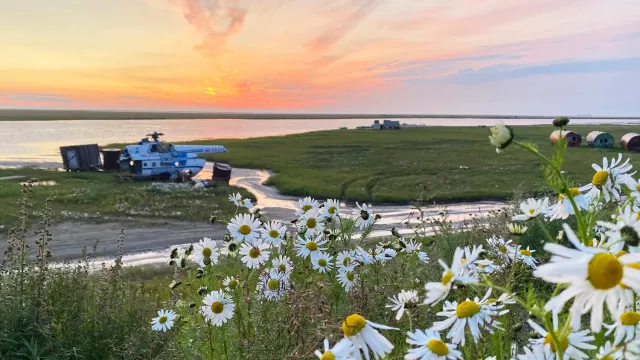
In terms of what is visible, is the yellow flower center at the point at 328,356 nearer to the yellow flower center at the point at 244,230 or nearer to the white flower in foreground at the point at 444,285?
the white flower in foreground at the point at 444,285

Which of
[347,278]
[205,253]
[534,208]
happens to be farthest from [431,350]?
[205,253]

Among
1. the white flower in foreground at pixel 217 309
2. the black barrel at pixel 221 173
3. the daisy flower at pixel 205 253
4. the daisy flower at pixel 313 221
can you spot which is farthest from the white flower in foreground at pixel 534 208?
the black barrel at pixel 221 173

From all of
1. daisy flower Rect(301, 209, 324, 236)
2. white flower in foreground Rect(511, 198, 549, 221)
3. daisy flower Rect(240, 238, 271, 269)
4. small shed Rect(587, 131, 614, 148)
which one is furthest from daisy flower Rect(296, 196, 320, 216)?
small shed Rect(587, 131, 614, 148)

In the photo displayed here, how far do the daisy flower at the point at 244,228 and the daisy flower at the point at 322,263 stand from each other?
442 mm

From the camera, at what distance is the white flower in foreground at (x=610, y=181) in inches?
60.0

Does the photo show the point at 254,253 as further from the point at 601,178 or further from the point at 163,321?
the point at 601,178

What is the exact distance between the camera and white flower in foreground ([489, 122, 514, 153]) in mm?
880

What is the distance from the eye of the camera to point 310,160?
106 ft

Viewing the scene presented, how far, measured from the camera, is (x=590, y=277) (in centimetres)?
76

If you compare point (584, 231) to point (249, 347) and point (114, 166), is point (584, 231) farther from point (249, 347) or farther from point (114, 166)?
point (114, 166)

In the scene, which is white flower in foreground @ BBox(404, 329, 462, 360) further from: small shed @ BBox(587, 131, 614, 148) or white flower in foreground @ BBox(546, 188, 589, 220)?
small shed @ BBox(587, 131, 614, 148)

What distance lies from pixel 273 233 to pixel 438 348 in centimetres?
209

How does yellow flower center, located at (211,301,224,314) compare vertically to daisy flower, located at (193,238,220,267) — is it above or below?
below

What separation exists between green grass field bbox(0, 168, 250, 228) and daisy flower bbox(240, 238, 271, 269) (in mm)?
13043
